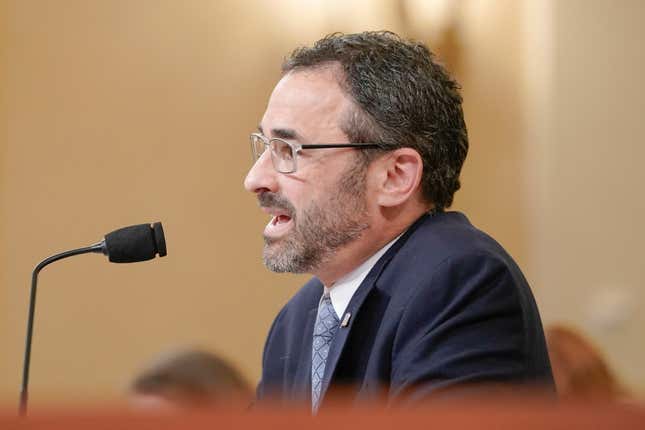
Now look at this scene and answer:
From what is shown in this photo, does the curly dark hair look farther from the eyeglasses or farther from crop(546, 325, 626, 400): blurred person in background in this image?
crop(546, 325, 626, 400): blurred person in background

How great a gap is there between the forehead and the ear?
0.11 meters

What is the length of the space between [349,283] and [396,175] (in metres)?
0.24

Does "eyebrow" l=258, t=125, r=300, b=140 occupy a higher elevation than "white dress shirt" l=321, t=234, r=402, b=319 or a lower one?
higher

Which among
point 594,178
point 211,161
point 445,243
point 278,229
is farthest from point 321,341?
point 594,178

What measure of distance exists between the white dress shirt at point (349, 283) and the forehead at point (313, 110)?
0.25 m

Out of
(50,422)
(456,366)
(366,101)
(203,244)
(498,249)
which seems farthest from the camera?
(203,244)

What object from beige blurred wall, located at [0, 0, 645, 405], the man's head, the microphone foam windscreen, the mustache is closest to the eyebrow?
the man's head

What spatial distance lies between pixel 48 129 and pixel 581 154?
2378mm

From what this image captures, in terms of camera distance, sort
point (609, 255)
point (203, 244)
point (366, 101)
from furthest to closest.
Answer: point (609, 255) < point (203, 244) < point (366, 101)

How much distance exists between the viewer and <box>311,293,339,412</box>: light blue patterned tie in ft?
6.48

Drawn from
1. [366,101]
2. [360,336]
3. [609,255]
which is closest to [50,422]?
[360,336]

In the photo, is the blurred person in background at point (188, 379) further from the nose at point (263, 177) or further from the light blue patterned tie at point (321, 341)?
the nose at point (263, 177)

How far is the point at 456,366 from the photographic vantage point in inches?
65.7

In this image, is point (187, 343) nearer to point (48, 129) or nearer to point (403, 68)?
point (48, 129)
